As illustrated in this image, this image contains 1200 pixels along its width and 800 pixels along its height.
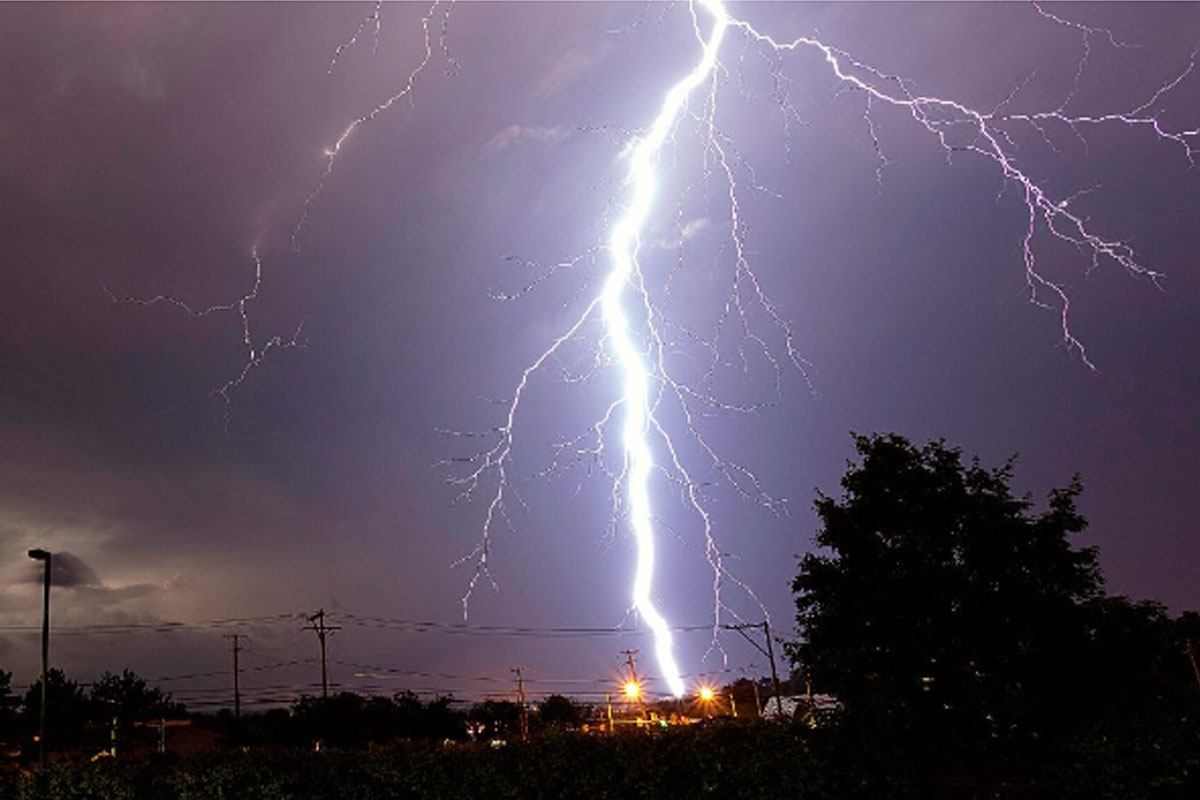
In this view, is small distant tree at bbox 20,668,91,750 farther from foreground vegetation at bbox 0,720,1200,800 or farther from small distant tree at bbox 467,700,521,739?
foreground vegetation at bbox 0,720,1200,800

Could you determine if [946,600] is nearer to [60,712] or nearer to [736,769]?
[736,769]

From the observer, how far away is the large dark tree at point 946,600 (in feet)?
32.3

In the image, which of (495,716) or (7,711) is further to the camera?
(495,716)

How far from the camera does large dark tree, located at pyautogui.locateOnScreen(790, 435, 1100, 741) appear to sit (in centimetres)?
986

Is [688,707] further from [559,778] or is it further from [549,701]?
[559,778]

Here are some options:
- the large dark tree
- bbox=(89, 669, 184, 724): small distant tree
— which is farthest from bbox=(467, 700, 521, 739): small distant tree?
the large dark tree

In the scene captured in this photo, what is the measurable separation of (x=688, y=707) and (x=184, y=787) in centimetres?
5416

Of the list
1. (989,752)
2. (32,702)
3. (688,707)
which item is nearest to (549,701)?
(688,707)

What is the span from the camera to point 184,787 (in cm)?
1156

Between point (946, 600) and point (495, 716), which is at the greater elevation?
point (946, 600)

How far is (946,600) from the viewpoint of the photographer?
11.2 m

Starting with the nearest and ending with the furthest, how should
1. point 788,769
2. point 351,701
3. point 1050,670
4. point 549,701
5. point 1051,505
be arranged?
1. point 788,769
2. point 1050,670
3. point 1051,505
4. point 351,701
5. point 549,701

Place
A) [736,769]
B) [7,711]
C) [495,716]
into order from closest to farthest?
1. [736,769]
2. [7,711]
3. [495,716]

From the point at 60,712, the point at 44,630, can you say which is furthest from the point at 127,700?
the point at 44,630
